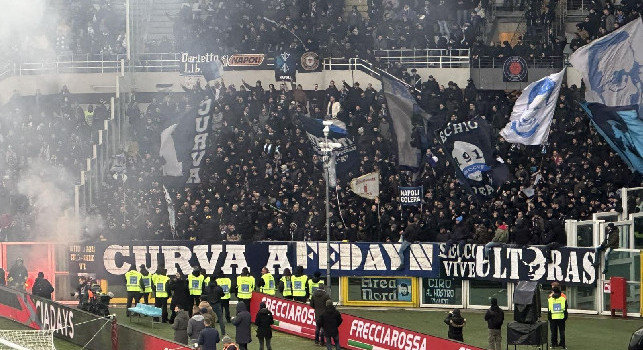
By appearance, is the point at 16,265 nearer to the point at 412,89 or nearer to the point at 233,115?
the point at 233,115

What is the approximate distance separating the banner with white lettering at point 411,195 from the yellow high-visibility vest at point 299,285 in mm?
4478

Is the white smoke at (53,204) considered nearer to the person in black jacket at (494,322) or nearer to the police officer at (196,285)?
the police officer at (196,285)

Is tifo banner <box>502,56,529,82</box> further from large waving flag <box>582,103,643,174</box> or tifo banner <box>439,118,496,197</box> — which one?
large waving flag <box>582,103,643,174</box>

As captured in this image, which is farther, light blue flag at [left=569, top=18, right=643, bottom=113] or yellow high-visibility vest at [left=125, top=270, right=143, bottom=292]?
light blue flag at [left=569, top=18, right=643, bottom=113]

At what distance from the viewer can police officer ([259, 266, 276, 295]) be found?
113 feet

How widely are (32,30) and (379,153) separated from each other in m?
15.0

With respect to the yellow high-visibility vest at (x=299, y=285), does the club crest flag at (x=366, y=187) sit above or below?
above

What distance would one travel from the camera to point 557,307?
1228 inches

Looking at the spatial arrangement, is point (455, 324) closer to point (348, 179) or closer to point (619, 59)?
point (619, 59)

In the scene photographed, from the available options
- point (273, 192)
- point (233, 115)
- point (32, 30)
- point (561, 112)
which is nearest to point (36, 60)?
point (32, 30)

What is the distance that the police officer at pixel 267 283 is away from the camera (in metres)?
34.4

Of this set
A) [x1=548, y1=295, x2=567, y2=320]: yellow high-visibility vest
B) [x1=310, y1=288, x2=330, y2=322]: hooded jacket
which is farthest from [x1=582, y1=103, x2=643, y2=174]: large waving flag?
[x1=310, y1=288, x2=330, y2=322]: hooded jacket

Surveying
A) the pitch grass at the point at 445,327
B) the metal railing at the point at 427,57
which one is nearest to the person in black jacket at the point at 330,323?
the pitch grass at the point at 445,327

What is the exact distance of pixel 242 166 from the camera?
136ft
